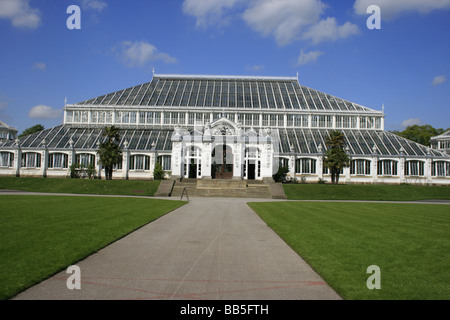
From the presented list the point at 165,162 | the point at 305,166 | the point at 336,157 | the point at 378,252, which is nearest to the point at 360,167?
the point at 336,157

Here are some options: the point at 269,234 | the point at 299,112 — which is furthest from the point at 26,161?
the point at 269,234

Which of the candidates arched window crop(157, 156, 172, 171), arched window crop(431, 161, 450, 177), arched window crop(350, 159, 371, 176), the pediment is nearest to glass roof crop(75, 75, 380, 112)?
arched window crop(157, 156, 172, 171)

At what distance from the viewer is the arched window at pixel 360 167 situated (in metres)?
51.7

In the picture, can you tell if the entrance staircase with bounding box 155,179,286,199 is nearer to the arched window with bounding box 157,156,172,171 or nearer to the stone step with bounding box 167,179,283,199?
the stone step with bounding box 167,179,283,199

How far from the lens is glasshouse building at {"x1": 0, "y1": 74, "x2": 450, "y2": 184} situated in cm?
4741

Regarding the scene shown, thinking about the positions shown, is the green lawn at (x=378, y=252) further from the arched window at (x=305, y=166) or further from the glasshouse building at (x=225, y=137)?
the arched window at (x=305, y=166)

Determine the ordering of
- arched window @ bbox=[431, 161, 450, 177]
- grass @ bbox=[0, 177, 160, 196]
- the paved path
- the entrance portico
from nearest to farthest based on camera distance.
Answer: the paved path, grass @ bbox=[0, 177, 160, 196], the entrance portico, arched window @ bbox=[431, 161, 450, 177]

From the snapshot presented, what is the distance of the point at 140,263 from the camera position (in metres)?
8.85

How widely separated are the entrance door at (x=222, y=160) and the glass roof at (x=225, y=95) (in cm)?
1300

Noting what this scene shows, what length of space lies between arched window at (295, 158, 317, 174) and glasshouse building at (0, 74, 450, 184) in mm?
150

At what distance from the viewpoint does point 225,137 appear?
155ft

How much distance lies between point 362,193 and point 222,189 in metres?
16.2
